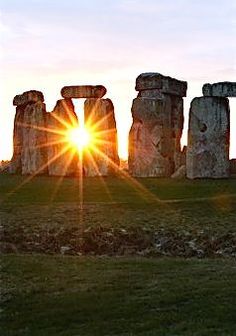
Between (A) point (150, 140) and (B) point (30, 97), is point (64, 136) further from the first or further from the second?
(A) point (150, 140)

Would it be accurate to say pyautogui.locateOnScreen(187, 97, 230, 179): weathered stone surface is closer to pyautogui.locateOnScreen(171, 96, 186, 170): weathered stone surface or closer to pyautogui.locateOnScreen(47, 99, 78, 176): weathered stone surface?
pyautogui.locateOnScreen(171, 96, 186, 170): weathered stone surface

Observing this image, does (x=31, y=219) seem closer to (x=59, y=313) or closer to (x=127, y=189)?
(x=127, y=189)

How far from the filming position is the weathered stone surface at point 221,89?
3628cm

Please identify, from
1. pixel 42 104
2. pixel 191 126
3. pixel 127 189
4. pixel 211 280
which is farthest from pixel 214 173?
pixel 211 280

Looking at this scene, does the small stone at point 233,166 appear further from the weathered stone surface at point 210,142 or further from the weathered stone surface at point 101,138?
the weathered stone surface at point 101,138

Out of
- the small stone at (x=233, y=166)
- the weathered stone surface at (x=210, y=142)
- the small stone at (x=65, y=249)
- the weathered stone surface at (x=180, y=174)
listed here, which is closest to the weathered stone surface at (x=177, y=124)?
the weathered stone surface at (x=180, y=174)

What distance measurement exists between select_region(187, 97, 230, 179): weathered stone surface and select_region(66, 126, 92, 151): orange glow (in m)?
6.61

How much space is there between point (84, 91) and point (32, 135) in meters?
4.01

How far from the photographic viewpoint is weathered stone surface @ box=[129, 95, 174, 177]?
38875mm

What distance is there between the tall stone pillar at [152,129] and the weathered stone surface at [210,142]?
2.54m

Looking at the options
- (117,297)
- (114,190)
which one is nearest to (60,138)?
(114,190)

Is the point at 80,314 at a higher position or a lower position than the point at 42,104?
lower

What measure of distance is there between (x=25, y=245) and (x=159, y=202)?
291 inches

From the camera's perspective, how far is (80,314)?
1405 cm
